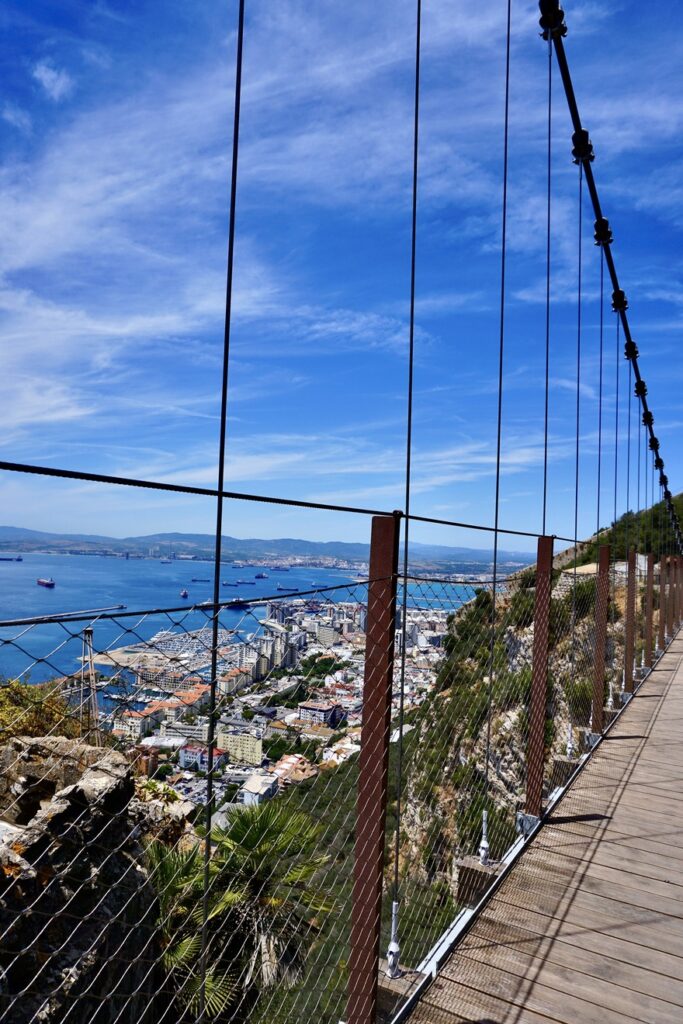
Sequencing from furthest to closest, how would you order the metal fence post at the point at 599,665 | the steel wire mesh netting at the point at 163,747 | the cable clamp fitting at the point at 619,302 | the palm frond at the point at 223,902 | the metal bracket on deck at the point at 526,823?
the cable clamp fitting at the point at 619,302, the palm frond at the point at 223,902, the metal fence post at the point at 599,665, the metal bracket on deck at the point at 526,823, the steel wire mesh netting at the point at 163,747

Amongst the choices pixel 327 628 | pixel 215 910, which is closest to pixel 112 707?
pixel 327 628

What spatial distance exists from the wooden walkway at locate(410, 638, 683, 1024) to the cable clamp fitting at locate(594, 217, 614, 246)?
4.33 meters

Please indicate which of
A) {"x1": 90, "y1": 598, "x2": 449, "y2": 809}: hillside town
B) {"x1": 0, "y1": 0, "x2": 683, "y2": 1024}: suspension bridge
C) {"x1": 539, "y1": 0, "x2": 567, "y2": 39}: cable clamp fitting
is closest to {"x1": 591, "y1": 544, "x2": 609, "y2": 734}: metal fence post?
{"x1": 0, "y1": 0, "x2": 683, "y2": 1024}: suspension bridge

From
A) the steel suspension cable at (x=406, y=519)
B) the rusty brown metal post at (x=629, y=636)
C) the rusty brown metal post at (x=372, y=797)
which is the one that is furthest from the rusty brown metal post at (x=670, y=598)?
the rusty brown metal post at (x=372, y=797)

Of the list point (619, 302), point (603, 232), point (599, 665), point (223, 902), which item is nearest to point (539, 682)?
point (599, 665)

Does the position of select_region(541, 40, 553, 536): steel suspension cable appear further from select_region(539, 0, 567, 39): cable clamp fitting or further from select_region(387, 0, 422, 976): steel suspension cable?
select_region(387, 0, 422, 976): steel suspension cable

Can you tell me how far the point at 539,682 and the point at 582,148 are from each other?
3.84m

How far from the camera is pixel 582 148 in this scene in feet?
14.4

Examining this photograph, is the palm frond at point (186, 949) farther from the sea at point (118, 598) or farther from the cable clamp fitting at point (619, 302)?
the cable clamp fitting at point (619, 302)

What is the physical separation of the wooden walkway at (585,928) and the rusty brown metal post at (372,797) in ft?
0.59

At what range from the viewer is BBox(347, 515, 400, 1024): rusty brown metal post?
4.03ft

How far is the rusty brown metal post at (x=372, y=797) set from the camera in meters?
1.23

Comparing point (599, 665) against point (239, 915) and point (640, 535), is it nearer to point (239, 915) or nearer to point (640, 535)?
point (239, 915)

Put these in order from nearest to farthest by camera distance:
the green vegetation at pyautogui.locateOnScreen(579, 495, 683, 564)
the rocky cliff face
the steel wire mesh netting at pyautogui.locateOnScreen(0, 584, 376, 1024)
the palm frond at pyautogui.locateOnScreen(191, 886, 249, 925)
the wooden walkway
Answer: the steel wire mesh netting at pyautogui.locateOnScreen(0, 584, 376, 1024) → the wooden walkway → the rocky cliff face → the palm frond at pyautogui.locateOnScreen(191, 886, 249, 925) → the green vegetation at pyautogui.locateOnScreen(579, 495, 683, 564)
